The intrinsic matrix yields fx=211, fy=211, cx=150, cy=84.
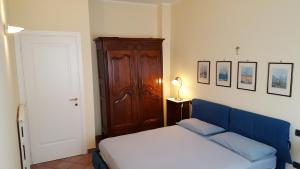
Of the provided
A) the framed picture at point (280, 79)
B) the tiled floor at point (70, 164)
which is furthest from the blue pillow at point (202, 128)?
the tiled floor at point (70, 164)

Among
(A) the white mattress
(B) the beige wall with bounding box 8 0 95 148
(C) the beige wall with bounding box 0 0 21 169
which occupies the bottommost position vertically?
(A) the white mattress

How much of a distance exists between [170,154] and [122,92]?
1.79 meters

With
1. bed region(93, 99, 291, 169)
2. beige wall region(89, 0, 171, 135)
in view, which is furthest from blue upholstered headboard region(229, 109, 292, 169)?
beige wall region(89, 0, 171, 135)

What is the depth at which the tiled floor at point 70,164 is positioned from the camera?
3354 mm

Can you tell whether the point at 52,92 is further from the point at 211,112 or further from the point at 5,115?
the point at 211,112

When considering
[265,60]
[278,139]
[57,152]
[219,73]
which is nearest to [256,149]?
[278,139]

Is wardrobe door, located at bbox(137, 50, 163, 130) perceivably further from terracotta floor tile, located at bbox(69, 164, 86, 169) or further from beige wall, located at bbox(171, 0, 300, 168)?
terracotta floor tile, located at bbox(69, 164, 86, 169)

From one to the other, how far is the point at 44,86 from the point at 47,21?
3.38 feet

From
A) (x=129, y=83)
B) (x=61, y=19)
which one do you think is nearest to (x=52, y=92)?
(x=61, y=19)

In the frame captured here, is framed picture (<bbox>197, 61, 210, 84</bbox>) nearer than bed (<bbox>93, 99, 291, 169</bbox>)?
No

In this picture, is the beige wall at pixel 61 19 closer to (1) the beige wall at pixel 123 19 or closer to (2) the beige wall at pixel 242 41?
(1) the beige wall at pixel 123 19

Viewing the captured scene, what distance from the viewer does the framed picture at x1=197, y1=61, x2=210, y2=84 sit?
3.69m

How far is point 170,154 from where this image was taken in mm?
2518

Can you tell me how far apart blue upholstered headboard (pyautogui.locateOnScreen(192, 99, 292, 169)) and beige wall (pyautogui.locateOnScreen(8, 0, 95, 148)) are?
1.97 m
